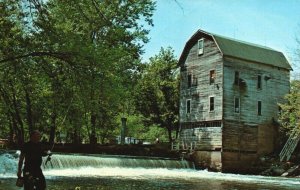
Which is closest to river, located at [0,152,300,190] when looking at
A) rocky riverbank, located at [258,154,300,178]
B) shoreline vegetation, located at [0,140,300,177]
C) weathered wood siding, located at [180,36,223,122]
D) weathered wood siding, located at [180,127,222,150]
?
weathered wood siding, located at [180,127,222,150]

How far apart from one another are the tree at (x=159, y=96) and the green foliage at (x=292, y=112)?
12.9m

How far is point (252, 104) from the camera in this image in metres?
40.8

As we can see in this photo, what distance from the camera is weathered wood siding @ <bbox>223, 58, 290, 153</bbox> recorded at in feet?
128

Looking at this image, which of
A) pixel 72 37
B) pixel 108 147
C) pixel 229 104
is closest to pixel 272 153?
pixel 229 104

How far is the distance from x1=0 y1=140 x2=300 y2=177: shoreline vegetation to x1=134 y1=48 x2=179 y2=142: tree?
1010 centimetres

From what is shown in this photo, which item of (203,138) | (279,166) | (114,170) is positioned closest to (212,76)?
(203,138)

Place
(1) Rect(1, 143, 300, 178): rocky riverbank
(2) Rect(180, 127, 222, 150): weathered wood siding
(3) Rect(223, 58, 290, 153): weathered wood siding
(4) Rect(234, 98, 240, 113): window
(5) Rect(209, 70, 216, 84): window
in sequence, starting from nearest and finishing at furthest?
(1) Rect(1, 143, 300, 178): rocky riverbank
(2) Rect(180, 127, 222, 150): weathered wood siding
(3) Rect(223, 58, 290, 153): weathered wood siding
(4) Rect(234, 98, 240, 113): window
(5) Rect(209, 70, 216, 84): window

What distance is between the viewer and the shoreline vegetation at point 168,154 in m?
36.4

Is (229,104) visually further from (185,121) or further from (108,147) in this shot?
(108,147)

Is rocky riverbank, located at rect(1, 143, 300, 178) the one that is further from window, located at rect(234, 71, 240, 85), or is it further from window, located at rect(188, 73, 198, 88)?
window, located at rect(234, 71, 240, 85)

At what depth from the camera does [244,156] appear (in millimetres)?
38906

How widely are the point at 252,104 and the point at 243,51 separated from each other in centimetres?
472

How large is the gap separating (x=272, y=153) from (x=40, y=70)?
3153 cm

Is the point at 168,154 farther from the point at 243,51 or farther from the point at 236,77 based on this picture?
the point at 243,51
